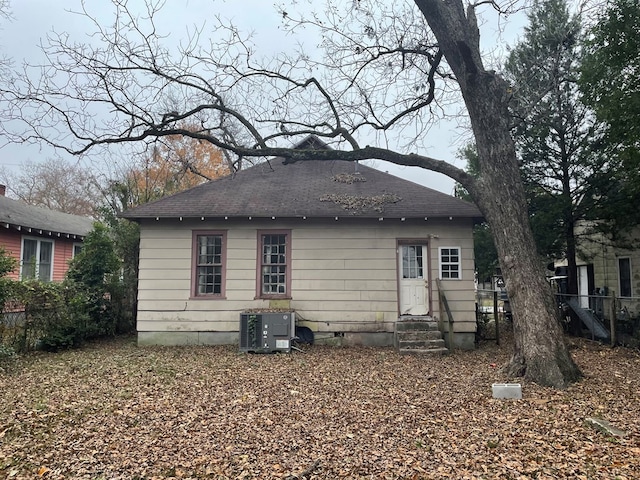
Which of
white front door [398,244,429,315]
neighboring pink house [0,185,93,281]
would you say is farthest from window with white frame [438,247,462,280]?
neighboring pink house [0,185,93,281]

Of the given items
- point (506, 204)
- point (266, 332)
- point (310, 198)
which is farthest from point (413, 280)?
point (506, 204)

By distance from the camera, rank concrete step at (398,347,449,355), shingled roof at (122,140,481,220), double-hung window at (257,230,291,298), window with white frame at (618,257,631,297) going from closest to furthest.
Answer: concrete step at (398,347,449,355) < shingled roof at (122,140,481,220) < double-hung window at (257,230,291,298) < window with white frame at (618,257,631,297)

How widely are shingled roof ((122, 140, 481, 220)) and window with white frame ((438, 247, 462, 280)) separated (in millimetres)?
943

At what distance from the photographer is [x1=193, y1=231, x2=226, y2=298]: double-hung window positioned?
1074cm

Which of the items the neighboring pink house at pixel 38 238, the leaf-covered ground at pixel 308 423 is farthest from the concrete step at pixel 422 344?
the neighboring pink house at pixel 38 238

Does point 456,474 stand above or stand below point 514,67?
below

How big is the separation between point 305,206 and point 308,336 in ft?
10.6

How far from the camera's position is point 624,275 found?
15141 mm

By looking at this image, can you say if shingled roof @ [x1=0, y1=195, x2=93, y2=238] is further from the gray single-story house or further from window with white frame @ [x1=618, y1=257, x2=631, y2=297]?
window with white frame @ [x1=618, y1=257, x2=631, y2=297]

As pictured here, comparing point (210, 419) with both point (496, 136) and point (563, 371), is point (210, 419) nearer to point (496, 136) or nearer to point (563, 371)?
point (563, 371)

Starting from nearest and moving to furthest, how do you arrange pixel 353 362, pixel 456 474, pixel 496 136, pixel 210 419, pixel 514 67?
pixel 456 474 < pixel 210 419 < pixel 496 136 < pixel 353 362 < pixel 514 67

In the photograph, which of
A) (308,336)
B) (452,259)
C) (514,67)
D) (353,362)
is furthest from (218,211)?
(514,67)

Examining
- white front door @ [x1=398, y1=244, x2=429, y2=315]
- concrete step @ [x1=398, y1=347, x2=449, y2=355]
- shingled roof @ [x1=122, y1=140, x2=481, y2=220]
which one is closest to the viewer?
concrete step @ [x1=398, y1=347, x2=449, y2=355]

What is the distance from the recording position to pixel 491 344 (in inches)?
436
